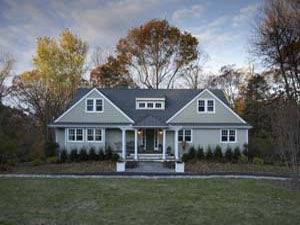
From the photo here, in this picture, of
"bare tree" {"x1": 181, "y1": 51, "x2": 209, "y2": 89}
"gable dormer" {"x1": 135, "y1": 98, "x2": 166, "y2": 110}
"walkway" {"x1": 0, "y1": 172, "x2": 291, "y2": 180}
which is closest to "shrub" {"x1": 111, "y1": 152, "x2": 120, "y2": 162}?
"walkway" {"x1": 0, "y1": 172, "x2": 291, "y2": 180}

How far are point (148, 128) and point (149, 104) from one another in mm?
2844

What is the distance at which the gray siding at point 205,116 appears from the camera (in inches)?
720

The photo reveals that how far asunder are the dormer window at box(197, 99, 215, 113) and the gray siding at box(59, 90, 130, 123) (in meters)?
6.10

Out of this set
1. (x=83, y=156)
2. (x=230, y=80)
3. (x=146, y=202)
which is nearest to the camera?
(x=146, y=202)

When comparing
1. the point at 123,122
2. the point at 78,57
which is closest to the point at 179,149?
the point at 123,122

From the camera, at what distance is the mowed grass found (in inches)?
220

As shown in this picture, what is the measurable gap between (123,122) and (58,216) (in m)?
12.3

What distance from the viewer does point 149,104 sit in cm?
1998

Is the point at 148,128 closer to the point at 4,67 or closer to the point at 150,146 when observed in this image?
the point at 150,146

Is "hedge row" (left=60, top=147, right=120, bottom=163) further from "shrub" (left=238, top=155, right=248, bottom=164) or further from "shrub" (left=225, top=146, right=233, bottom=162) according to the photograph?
"shrub" (left=238, top=155, right=248, bottom=164)

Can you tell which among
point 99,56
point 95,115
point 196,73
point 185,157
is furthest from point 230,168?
point 99,56

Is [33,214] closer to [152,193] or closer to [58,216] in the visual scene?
[58,216]

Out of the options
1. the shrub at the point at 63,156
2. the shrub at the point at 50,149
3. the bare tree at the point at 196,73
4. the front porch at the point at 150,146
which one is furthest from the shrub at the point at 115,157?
the bare tree at the point at 196,73

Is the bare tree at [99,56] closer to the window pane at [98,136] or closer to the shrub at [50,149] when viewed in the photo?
the window pane at [98,136]
